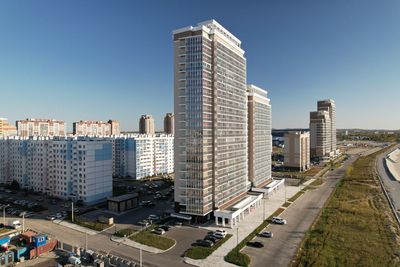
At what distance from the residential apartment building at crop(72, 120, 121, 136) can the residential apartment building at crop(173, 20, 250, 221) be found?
394ft

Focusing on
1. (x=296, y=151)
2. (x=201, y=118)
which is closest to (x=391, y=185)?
(x=296, y=151)

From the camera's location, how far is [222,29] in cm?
6631

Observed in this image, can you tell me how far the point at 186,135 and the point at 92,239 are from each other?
26.4 meters

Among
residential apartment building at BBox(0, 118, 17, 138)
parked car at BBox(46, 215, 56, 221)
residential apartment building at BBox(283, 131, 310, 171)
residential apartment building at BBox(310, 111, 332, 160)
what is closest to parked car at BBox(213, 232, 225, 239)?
parked car at BBox(46, 215, 56, 221)

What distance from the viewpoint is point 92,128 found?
7175 inches

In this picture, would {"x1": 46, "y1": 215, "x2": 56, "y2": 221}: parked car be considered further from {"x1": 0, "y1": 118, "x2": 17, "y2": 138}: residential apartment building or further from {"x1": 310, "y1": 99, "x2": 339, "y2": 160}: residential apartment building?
{"x1": 310, "y1": 99, "x2": 339, "y2": 160}: residential apartment building

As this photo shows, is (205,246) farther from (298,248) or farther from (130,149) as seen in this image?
(130,149)

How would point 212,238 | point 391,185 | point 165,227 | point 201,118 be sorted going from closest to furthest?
point 212,238, point 165,227, point 201,118, point 391,185

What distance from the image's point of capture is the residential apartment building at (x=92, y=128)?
170125 mm

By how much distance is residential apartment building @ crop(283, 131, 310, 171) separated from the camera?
5659 inches

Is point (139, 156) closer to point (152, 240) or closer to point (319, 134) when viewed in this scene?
point (152, 240)

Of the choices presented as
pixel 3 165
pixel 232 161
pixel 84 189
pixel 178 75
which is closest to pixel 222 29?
pixel 178 75

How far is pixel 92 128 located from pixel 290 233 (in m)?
153

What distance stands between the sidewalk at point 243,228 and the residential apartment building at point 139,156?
56767 mm
